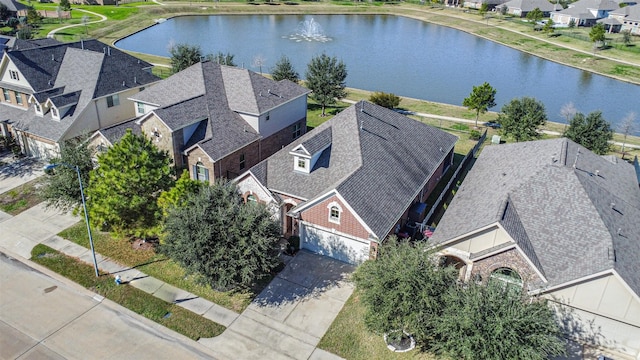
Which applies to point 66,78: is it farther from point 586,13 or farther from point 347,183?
point 586,13

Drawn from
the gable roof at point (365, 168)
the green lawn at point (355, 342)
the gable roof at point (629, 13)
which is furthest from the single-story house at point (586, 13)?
the green lawn at point (355, 342)

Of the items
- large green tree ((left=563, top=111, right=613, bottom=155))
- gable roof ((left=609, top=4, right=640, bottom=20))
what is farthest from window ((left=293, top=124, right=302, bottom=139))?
gable roof ((left=609, top=4, right=640, bottom=20))

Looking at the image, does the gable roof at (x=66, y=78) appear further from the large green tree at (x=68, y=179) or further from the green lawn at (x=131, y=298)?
the green lawn at (x=131, y=298)

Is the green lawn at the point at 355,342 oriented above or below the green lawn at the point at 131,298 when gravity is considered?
below

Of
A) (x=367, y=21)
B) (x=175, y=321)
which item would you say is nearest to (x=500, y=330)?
(x=175, y=321)

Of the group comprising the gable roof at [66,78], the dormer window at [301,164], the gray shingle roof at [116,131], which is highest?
the gable roof at [66,78]

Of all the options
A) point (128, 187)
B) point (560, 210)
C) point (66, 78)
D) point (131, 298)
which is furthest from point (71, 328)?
point (66, 78)

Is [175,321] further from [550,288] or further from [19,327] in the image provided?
[550,288]
